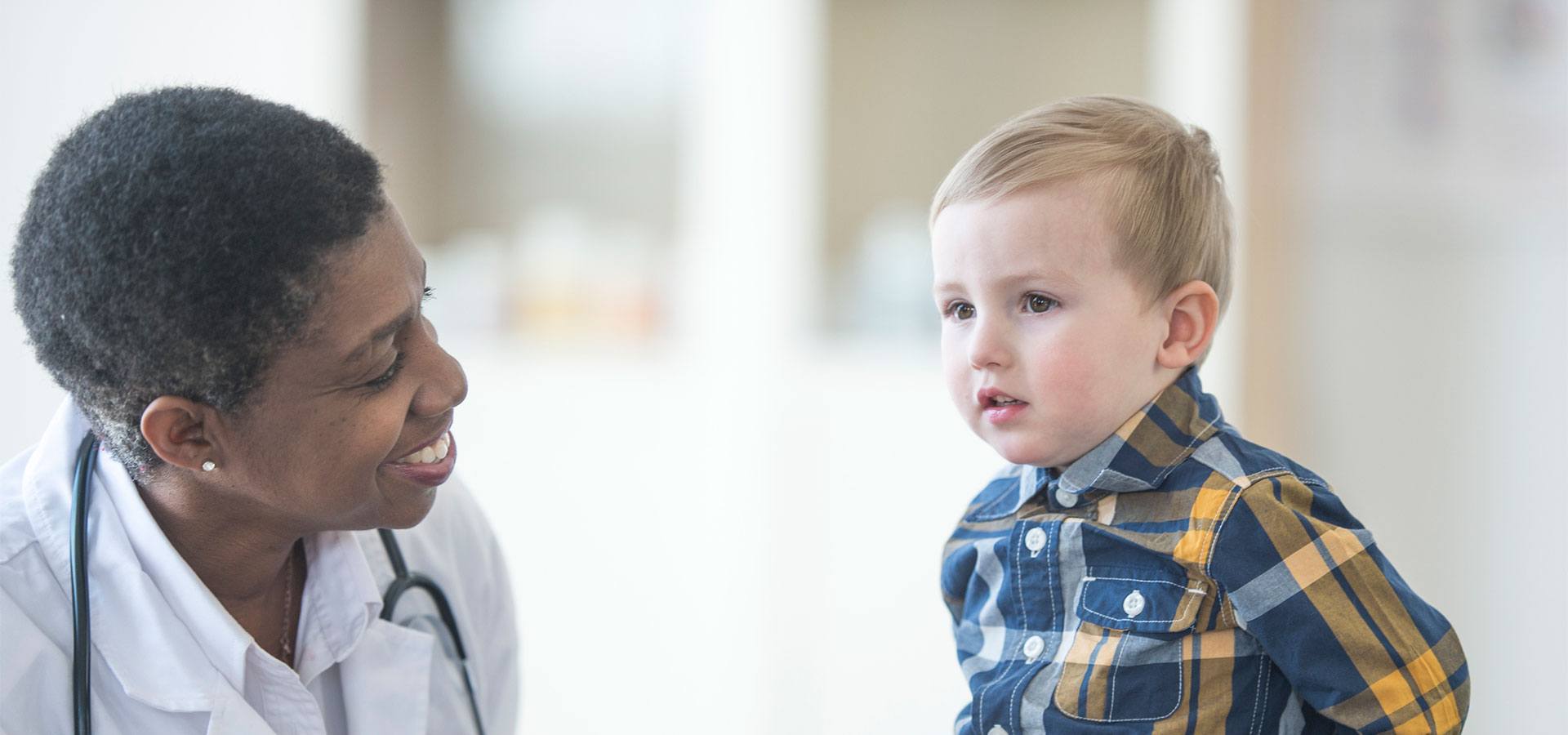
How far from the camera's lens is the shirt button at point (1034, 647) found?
107 cm

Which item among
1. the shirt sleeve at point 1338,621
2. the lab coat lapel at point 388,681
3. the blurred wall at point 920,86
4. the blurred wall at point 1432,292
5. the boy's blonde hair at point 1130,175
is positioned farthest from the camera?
the blurred wall at point 920,86

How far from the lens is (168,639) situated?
1.06m

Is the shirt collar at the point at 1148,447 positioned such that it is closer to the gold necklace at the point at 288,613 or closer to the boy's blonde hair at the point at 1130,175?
the boy's blonde hair at the point at 1130,175

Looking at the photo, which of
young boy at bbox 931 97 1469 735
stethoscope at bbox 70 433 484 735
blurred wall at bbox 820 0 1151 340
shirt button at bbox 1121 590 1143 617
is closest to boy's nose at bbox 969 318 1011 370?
young boy at bbox 931 97 1469 735

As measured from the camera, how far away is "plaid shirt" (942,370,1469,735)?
942 millimetres

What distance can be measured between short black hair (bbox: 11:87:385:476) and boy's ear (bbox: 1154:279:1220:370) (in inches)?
26.1

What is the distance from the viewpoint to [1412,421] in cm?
285

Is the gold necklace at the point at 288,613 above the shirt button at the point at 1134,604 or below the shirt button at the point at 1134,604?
below

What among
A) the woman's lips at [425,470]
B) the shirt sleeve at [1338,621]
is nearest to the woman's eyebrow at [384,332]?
the woman's lips at [425,470]

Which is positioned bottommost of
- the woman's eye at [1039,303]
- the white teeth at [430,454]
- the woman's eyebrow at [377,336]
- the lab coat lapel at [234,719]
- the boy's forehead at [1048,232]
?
the lab coat lapel at [234,719]

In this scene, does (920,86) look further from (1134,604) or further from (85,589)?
(85,589)

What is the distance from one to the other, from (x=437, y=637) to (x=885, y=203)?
2.08 meters

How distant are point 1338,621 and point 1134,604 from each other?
15cm

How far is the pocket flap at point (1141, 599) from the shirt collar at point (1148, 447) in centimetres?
7
